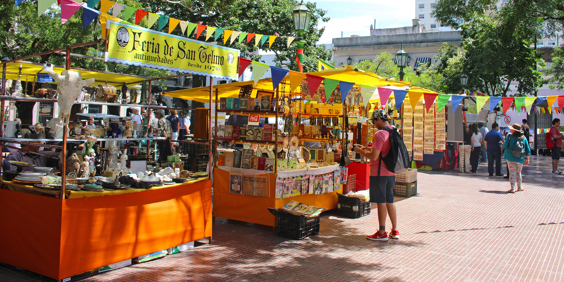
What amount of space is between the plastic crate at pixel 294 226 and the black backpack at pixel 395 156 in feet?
5.00

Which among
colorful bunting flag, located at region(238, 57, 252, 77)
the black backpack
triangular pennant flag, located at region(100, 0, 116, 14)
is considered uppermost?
triangular pennant flag, located at region(100, 0, 116, 14)

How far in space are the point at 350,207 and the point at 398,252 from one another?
2131 millimetres

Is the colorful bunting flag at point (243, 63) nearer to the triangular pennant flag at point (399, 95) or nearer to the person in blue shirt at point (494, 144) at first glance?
the triangular pennant flag at point (399, 95)

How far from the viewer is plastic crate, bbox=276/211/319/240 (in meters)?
6.46

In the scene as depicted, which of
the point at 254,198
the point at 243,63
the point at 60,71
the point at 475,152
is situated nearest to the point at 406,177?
the point at 254,198

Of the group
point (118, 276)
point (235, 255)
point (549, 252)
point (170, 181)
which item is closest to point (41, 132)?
point (170, 181)

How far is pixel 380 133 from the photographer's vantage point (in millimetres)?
6473

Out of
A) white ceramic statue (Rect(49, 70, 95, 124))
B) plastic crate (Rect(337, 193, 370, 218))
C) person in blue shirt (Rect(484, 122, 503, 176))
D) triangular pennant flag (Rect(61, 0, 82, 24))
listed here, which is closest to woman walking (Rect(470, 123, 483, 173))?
person in blue shirt (Rect(484, 122, 503, 176))

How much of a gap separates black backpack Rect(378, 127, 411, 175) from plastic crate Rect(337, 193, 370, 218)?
170cm

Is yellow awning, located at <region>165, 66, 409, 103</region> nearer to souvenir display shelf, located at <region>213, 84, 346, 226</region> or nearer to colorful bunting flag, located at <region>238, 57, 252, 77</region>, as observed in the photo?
souvenir display shelf, located at <region>213, 84, 346, 226</region>

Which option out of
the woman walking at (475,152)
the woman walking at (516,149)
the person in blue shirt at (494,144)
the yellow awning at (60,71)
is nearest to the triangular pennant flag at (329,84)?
the yellow awning at (60,71)

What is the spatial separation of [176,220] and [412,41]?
49.3m

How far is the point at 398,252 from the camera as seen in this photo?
6004 mm

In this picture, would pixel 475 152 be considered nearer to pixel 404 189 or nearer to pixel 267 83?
pixel 404 189
